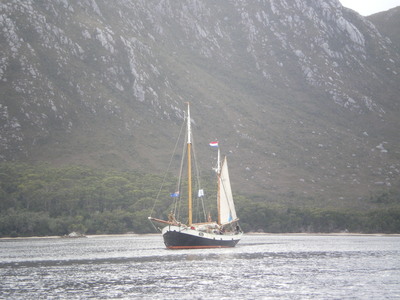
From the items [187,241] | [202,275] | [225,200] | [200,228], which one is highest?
[225,200]

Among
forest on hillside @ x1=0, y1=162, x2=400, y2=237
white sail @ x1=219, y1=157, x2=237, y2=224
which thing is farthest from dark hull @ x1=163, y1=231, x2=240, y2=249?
forest on hillside @ x1=0, y1=162, x2=400, y2=237

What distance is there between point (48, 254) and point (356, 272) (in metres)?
57.2

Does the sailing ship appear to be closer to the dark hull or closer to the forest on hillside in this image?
the dark hull

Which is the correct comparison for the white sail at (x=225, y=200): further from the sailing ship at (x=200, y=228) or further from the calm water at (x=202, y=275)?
the calm water at (x=202, y=275)

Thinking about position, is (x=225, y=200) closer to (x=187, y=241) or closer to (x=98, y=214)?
(x=187, y=241)

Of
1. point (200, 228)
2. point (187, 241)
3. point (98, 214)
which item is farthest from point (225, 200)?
point (98, 214)

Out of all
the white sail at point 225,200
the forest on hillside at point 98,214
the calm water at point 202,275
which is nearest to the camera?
the calm water at point 202,275

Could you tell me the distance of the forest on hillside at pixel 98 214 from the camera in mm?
171250

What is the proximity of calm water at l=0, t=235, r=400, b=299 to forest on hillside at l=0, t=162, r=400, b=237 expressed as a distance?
201 feet

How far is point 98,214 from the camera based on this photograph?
182 metres

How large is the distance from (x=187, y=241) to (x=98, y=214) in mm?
78091

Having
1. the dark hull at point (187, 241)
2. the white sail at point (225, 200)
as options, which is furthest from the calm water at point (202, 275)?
the white sail at point (225, 200)

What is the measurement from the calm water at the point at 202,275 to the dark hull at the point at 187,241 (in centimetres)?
231

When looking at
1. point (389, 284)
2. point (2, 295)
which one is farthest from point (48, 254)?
point (389, 284)
